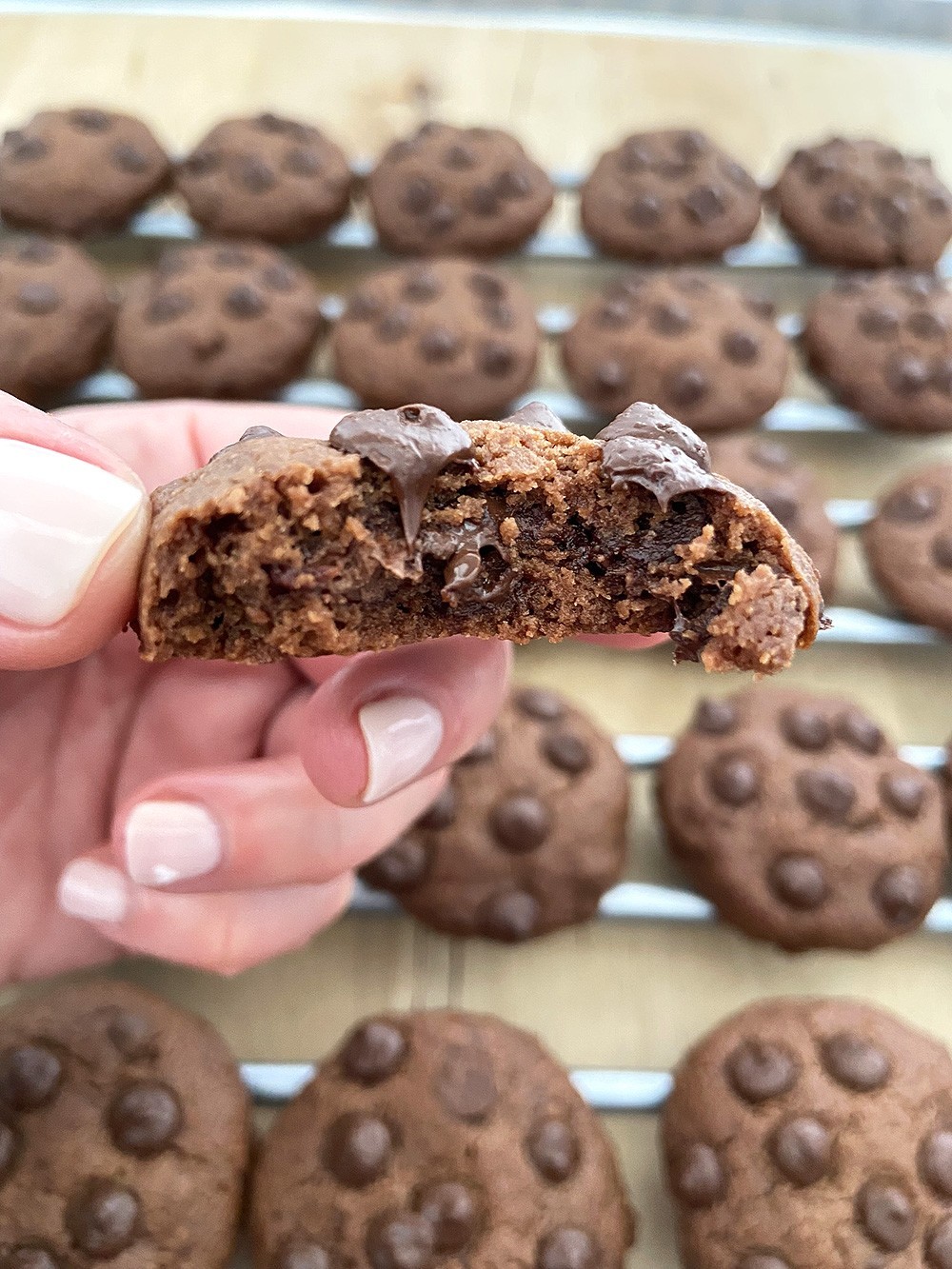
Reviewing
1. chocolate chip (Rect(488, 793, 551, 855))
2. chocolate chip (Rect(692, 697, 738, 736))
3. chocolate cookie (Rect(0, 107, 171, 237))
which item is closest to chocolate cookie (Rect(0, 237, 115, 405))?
chocolate cookie (Rect(0, 107, 171, 237))

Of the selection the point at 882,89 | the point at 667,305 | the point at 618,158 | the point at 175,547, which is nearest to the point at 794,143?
the point at 882,89

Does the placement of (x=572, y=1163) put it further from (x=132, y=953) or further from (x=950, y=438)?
(x=950, y=438)

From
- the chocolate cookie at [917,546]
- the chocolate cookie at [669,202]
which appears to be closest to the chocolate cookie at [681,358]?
the chocolate cookie at [669,202]

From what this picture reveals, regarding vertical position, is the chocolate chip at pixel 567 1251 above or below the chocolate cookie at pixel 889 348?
below

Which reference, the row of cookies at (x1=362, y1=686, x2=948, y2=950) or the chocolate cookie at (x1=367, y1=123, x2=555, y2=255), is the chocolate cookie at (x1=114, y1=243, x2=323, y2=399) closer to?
the chocolate cookie at (x1=367, y1=123, x2=555, y2=255)

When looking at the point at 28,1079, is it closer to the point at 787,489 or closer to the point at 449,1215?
the point at 449,1215

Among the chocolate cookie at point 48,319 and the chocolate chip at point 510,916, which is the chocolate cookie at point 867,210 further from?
the chocolate chip at point 510,916

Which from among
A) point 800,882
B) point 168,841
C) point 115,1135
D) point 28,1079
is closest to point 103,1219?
point 115,1135
